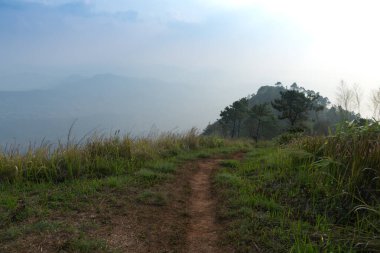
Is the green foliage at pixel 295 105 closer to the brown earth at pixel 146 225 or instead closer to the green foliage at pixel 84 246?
the brown earth at pixel 146 225

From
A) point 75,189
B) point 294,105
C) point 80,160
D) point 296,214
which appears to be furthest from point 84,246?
point 294,105

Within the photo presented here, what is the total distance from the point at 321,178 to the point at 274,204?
3.42ft

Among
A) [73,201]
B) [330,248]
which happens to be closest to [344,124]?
[330,248]

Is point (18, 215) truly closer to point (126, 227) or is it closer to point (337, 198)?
point (126, 227)

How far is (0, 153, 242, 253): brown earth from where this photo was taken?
3.81 m

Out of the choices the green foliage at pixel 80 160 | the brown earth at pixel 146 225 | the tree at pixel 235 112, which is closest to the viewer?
the brown earth at pixel 146 225

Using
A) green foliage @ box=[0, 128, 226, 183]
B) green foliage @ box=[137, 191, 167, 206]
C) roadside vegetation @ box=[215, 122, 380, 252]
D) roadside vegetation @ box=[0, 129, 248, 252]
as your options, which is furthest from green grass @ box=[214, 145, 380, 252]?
green foliage @ box=[0, 128, 226, 183]

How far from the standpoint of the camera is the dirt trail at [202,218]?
3924mm

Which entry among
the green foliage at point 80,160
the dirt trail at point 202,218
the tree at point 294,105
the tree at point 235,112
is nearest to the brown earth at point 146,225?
the dirt trail at point 202,218

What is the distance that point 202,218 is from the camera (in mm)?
4820

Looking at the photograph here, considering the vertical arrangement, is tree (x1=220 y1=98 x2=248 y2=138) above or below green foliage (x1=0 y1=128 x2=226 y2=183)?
above

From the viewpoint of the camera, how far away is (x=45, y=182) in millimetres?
6344

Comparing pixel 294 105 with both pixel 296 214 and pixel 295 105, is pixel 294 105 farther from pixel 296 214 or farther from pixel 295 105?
pixel 296 214

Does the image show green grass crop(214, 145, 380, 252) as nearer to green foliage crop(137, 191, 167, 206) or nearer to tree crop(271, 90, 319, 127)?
green foliage crop(137, 191, 167, 206)
